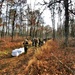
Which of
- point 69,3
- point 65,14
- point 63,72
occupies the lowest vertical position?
point 63,72

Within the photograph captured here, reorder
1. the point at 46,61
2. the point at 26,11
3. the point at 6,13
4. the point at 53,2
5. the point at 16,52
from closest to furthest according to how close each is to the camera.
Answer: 1. the point at 46,61
2. the point at 16,52
3. the point at 53,2
4. the point at 6,13
5. the point at 26,11

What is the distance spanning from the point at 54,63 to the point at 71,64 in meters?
1.36

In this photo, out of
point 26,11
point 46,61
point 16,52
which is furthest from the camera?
point 26,11

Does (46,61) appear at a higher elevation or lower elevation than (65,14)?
lower

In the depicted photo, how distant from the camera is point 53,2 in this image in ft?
75.8

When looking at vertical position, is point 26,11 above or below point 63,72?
above

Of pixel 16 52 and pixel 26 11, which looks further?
pixel 26 11

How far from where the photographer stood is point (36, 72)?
11938 mm

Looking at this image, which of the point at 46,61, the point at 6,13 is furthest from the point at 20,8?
the point at 46,61

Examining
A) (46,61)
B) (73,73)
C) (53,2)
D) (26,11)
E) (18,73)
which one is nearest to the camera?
(73,73)

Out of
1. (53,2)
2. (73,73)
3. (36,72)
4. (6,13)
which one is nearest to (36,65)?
(36,72)

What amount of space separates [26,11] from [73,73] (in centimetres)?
4111

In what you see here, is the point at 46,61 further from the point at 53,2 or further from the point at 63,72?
the point at 53,2

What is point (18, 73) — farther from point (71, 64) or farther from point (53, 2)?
point (53, 2)
